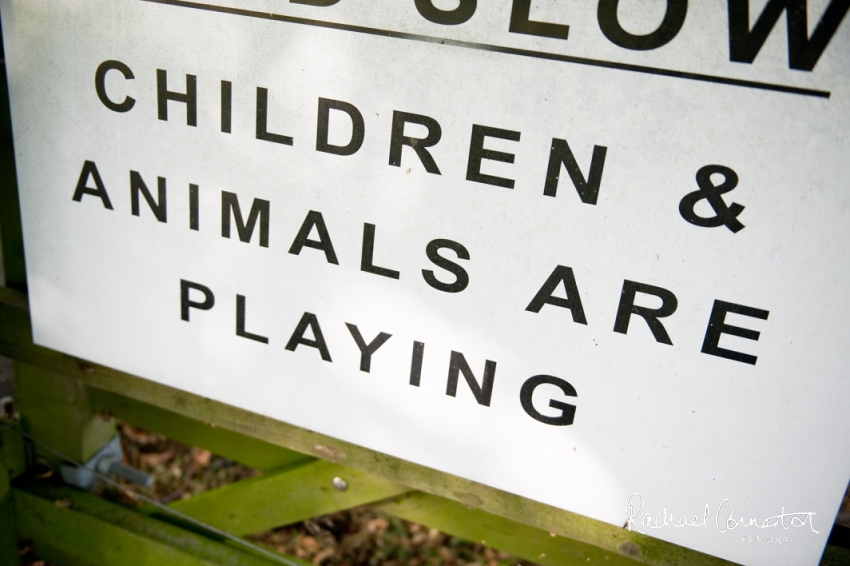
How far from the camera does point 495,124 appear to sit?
1.07m

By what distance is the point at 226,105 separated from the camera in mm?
1213

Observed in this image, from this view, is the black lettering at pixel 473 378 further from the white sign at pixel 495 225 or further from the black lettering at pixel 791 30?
the black lettering at pixel 791 30

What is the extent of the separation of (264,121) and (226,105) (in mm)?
89

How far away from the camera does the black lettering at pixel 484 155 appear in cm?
107

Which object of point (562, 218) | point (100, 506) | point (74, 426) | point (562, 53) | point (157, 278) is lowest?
point (100, 506)

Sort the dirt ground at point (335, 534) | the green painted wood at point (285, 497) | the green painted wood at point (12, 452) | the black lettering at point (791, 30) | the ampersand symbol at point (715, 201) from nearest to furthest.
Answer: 1. the black lettering at point (791, 30)
2. the ampersand symbol at point (715, 201)
3. the green painted wood at point (285, 497)
4. the green painted wood at point (12, 452)
5. the dirt ground at point (335, 534)

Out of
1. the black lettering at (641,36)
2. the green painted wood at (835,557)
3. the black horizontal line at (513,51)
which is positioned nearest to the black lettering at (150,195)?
the black horizontal line at (513,51)

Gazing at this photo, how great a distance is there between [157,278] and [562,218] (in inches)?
38.4

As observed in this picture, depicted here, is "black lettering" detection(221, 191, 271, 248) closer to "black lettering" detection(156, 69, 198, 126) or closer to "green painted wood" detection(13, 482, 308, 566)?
"black lettering" detection(156, 69, 198, 126)

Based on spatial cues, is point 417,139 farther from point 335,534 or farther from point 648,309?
point 335,534

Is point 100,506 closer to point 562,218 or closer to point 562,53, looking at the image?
point 562,218

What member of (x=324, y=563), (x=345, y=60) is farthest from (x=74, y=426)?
A: (x=345, y=60)

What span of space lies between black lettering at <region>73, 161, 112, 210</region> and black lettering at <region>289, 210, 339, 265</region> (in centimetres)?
50

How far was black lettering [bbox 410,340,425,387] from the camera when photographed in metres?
1.27
